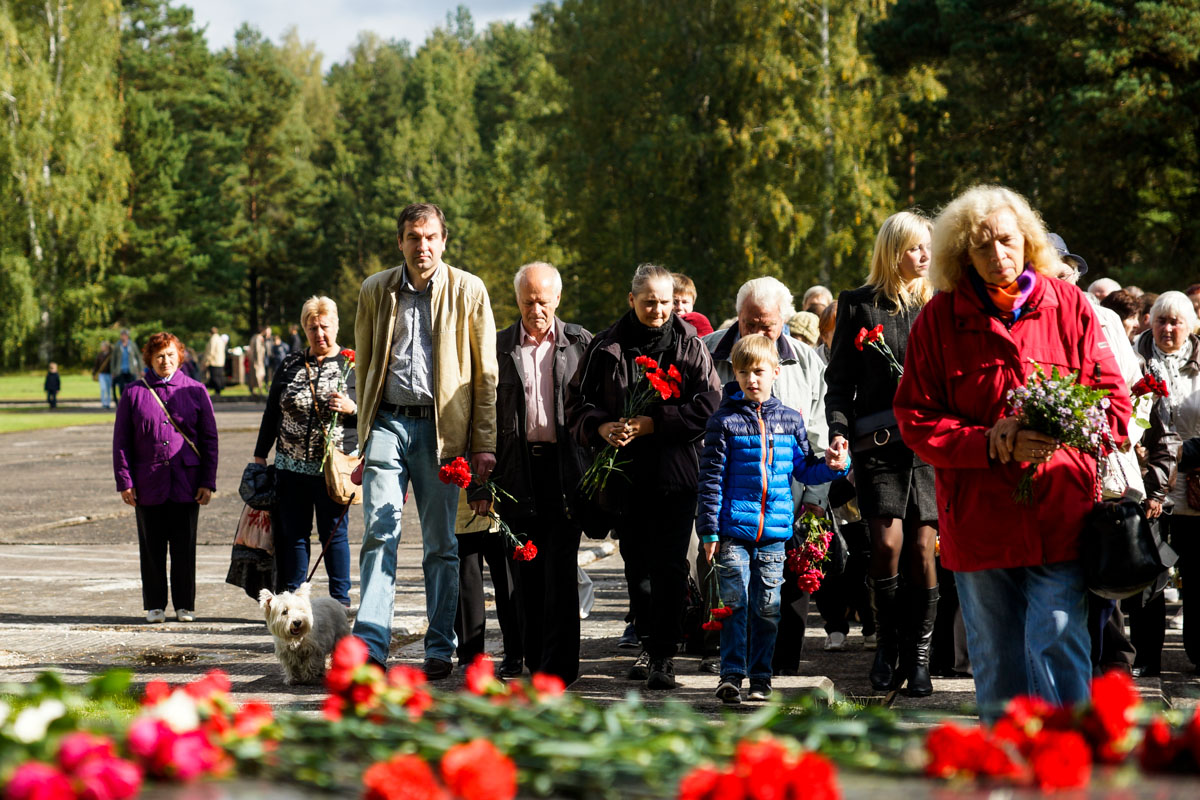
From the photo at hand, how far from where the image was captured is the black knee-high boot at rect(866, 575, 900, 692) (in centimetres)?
665

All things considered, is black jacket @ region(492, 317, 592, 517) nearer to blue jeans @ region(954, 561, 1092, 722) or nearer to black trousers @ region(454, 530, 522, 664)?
black trousers @ region(454, 530, 522, 664)

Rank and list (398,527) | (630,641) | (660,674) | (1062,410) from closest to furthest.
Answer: (1062,410) < (660,674) < (398,527) < (630,641)

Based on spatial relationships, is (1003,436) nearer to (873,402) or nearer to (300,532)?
(873,402)

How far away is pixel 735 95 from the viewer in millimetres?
37719

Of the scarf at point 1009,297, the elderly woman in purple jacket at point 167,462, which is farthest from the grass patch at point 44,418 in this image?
the scarf at point 1009,297

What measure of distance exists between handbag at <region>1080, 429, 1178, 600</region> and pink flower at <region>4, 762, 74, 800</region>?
3.15 m

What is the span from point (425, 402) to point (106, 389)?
1241 inches

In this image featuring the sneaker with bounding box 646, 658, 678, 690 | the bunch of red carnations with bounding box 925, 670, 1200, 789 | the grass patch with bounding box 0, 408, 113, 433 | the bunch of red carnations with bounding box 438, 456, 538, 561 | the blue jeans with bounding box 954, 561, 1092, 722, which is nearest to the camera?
the bunch of red carnations with bounding box 925, 670, 1200, 789

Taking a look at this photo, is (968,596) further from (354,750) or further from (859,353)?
(354,750)

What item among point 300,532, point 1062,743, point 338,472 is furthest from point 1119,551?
point 300,532

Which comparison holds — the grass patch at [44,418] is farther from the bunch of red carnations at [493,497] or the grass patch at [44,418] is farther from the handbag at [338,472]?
the bunch of red carnations at [493,497]

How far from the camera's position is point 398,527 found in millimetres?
6852

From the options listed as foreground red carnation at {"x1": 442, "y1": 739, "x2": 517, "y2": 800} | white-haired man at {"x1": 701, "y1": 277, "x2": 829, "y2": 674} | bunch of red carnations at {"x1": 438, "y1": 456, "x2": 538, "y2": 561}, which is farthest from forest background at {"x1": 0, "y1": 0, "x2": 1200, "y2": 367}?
foreground red carnation at {"x1": 442, "y1": 739, "x2": 517, "y2": 800}

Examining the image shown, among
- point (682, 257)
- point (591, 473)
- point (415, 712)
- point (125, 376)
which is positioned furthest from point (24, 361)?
point (415, 712)
